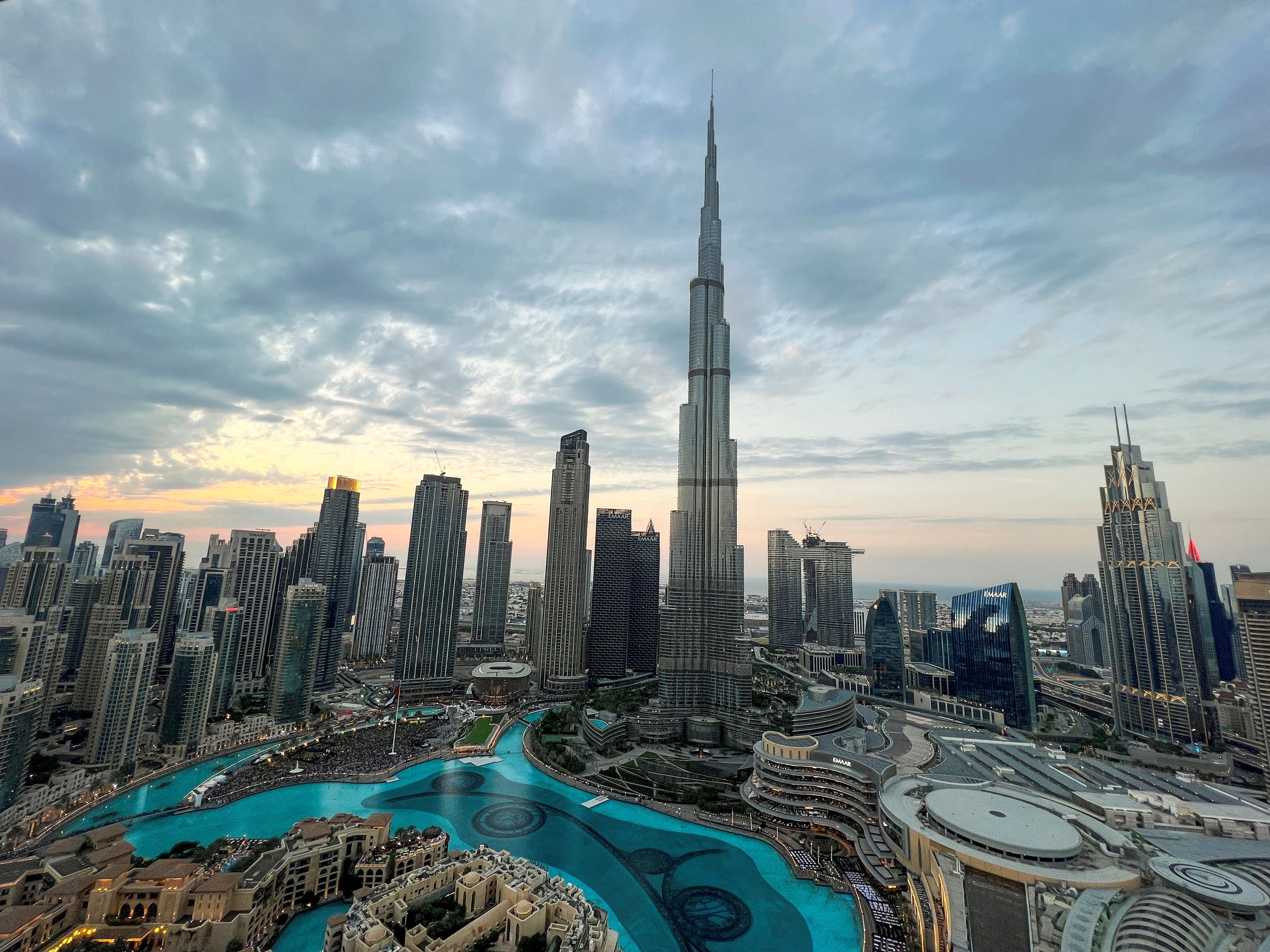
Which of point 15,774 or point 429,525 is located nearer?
point 15,774

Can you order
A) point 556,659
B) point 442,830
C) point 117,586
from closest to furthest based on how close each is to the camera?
point 442,830, point 117,586, point 556,659

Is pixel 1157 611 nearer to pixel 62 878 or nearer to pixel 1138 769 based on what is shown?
pixel 1138 769

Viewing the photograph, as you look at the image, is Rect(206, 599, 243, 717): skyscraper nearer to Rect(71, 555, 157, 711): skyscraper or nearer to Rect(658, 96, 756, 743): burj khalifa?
Rect(71, 555, 157, 711): skyscraper

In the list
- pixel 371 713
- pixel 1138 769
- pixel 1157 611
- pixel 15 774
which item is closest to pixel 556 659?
pixel 371 713

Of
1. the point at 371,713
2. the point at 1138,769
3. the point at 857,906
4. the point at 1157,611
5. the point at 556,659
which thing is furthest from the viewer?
the point at 556,659

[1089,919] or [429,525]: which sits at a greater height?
[429,525]

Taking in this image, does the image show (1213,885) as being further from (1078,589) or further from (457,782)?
(1078,589)

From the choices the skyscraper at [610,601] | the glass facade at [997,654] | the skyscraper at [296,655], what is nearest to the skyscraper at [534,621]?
the skyscraper at [610,601]
